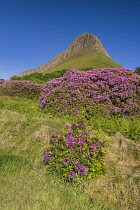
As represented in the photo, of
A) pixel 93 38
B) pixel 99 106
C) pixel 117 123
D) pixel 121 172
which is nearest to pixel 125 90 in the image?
pixel 99 106

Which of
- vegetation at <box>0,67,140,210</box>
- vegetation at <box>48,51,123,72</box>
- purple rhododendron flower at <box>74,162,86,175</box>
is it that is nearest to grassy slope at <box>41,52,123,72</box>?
vegetation at <box>48,51,123,72</box>

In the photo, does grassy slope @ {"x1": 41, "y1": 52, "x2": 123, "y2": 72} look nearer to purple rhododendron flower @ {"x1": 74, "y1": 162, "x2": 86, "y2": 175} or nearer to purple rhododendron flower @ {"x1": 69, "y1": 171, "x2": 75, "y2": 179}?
purple rhododendron flower @ {"x1": 74, "y1": 162, "x2": 86, "y2": 175}

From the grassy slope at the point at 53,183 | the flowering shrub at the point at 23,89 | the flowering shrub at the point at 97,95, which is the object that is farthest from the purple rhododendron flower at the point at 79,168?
the flowering shrub at the point at 23,89

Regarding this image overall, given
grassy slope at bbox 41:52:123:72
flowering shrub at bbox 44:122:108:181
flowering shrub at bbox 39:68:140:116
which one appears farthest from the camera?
grassy slope at bbox 41:52:123:72

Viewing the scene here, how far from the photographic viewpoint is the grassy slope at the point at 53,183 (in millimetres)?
2754

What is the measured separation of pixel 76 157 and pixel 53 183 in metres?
0.79

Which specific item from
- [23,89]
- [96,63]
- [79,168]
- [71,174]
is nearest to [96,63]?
[96,63]

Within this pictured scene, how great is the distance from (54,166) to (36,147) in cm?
134

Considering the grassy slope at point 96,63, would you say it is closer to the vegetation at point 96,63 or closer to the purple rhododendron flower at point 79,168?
the vegetation at point 96,63

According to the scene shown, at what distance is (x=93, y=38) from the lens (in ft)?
411

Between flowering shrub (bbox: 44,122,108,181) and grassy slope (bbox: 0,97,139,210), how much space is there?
0.23 m

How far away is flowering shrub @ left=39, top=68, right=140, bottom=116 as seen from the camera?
6.98m

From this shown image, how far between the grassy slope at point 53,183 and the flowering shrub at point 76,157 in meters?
0.23

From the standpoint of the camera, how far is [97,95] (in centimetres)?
725
